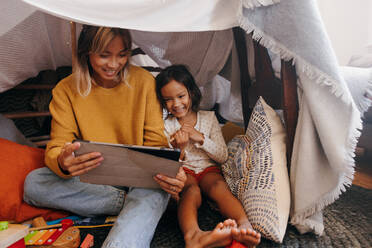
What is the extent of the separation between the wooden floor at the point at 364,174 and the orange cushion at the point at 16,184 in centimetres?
142

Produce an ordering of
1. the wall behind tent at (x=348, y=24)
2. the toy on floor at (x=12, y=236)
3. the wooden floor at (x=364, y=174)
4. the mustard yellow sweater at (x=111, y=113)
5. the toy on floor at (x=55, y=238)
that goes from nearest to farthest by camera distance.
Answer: the toy on floor at (x=12, y=236)
the toy on floor at (x=55, y=238)
the mustard yellow sweater at (x=111, y=113)
the wooden floor at (x=364, y=174)
the wall behind tent at (x=348, y=24)

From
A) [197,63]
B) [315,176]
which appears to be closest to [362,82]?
[315,176]

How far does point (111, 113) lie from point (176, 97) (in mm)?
289

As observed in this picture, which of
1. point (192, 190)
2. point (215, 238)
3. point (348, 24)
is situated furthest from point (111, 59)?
point (348, 24)

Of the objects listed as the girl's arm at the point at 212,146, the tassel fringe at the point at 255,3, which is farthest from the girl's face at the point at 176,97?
the tassel fringe at the point at 255,3

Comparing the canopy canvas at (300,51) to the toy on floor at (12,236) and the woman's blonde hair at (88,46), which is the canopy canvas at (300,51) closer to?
the woman's blonde hair at (88,46)

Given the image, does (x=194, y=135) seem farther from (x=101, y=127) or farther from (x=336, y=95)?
(x=336, y=95)

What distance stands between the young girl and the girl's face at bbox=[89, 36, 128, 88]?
21 centimetres

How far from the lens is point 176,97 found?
1.14m

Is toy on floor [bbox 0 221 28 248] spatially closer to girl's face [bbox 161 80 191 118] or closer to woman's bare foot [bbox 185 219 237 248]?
woman's bare foot [bbox 185 219 237 248]

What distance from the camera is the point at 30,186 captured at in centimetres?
91

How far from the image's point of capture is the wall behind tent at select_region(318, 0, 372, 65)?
6.74 feet

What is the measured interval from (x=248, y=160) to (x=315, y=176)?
227 millimetres

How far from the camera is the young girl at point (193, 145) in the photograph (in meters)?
0.89
